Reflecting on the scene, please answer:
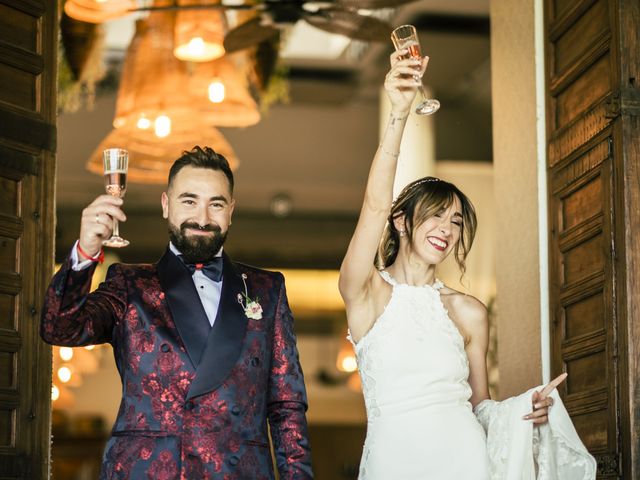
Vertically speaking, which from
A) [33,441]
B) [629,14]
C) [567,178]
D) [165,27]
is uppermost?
[165,27]

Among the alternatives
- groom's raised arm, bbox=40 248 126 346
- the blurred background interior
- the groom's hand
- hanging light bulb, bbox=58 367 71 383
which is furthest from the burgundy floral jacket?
hanging light bulb, bbox=58 367 71 383

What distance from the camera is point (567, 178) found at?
195 inches

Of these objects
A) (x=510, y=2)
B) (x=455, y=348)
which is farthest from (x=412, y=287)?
(x=510, y=2)

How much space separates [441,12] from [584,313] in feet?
14.7

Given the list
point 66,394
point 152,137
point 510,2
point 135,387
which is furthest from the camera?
point 66,394

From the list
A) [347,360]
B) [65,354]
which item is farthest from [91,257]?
[347,360]

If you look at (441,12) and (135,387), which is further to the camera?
(441,12)

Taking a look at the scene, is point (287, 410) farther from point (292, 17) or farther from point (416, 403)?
point (292, 17)

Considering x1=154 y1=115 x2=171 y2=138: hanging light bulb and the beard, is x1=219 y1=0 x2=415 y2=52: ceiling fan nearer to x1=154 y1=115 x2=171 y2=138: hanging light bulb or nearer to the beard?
x1=154 y1=115 x2=171 y2=138: hanging light bulb

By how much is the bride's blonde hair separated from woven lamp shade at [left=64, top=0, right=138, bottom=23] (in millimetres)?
3257

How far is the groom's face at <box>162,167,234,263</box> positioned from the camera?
3561 millimetres

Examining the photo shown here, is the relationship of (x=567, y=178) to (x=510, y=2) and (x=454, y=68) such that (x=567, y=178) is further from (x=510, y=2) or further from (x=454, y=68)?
(x=454, y=68)

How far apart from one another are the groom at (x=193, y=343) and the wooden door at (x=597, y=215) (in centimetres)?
134

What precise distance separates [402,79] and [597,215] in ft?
4.33
